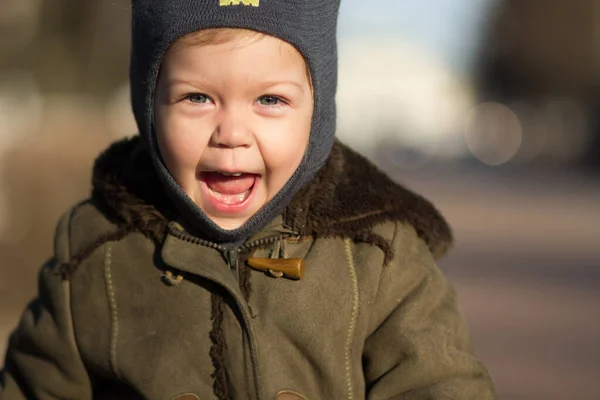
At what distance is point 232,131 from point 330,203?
0.37 m

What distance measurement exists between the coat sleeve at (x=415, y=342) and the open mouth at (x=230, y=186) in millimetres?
383

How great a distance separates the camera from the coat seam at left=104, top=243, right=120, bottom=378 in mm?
2756

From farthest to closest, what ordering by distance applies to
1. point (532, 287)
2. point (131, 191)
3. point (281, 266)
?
point (532, 287), point (131, 191), point (281, 266)

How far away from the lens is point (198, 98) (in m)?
2.63

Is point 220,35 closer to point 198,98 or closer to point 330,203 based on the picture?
point 198,98

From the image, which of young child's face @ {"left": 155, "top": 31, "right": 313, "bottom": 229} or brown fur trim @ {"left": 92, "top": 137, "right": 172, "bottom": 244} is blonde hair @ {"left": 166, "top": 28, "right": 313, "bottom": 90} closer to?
young child's face @ {"left": 155, "top": 31, "right": 313, "bottom": 229}

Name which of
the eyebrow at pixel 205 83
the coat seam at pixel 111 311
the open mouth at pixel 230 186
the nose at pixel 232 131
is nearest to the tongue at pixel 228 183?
the open mouth at pixel 230 186

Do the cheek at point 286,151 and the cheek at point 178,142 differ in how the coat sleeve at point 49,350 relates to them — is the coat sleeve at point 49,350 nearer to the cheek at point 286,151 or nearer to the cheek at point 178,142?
the cheek at point 178,142

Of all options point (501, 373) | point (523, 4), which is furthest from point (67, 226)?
point (523, 4)

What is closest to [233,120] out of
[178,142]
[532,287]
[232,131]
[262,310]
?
[232,131]

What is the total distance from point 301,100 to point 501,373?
14.3 ft

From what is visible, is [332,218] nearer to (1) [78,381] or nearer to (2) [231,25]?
(2) [231,25]

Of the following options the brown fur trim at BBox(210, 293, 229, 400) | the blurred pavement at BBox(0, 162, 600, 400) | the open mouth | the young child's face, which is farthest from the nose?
the blurred pavement at BBox(0, 162, 600, 400)

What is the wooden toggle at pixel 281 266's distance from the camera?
8.79 ft
